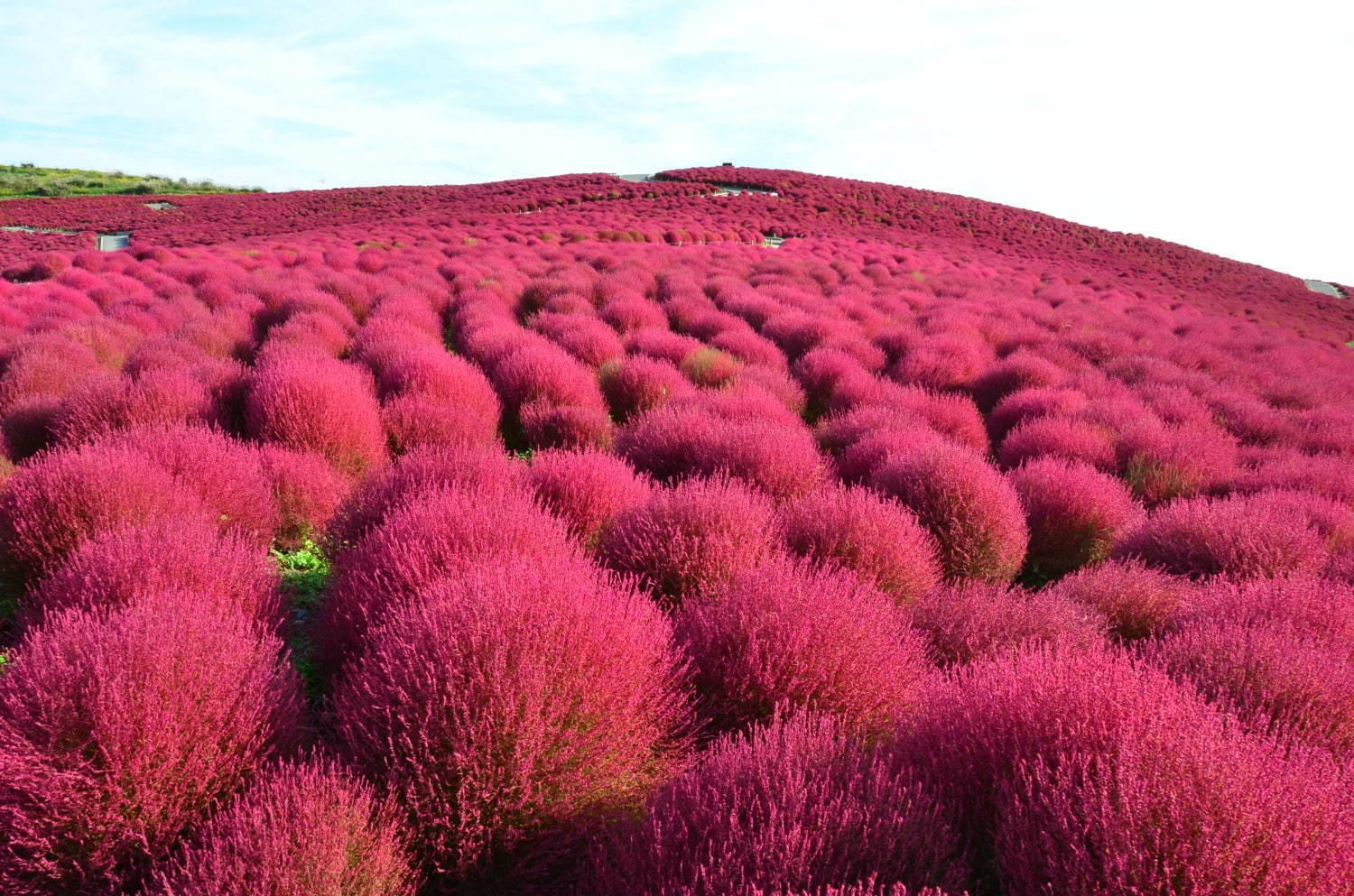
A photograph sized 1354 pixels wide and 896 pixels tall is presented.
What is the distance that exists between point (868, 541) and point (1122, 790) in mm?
1749

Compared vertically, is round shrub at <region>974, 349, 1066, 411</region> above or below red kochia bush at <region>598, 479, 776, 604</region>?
above

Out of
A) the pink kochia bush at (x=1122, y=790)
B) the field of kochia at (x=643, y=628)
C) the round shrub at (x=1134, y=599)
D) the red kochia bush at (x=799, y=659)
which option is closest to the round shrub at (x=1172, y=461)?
the field of kochia at (x=643, y=628)

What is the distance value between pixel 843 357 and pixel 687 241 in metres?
10.8

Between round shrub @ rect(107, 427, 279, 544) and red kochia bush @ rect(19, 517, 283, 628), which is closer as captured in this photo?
red kochia bush @ rect(19, 517, 283, 628)

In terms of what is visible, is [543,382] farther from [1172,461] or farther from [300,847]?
[1172,461]

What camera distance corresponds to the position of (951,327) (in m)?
8.77

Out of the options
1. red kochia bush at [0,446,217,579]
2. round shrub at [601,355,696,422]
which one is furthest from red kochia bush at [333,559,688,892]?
round shrub at [601,355,696,422]

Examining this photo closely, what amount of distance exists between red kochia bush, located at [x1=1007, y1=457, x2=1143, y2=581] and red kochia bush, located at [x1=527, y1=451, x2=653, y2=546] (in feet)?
7.51

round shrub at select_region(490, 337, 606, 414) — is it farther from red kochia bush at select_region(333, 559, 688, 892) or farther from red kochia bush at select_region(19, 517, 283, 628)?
red kochia bush at select_region(333, 559, 688, 892)

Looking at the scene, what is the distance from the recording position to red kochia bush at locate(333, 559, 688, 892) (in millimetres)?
1737

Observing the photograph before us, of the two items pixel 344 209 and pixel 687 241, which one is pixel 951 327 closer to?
pixel 687 241

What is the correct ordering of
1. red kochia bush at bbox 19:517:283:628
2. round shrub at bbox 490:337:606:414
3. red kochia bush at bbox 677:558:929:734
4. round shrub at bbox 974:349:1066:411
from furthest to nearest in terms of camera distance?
round shrub at bbox 974:349:1066:411 → round shrub at bbox 490:337:606:414 → red kochia bush at bbox 19:517:283:628 → red kochia bush at bbox 677:558:929:734

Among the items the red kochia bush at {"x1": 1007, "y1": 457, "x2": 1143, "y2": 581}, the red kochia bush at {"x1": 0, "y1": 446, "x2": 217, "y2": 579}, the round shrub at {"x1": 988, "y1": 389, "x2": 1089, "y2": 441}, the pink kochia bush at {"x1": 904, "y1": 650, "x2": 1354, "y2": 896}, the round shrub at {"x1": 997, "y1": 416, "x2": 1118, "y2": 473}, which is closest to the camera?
the pink kochia bush at {"x1": 904, "y1": 650, "x2": 1354, "y2": 896}

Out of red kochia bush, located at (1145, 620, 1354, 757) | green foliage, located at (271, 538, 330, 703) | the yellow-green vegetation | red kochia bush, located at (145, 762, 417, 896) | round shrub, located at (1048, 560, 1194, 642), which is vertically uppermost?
the yellow-green vegetation
